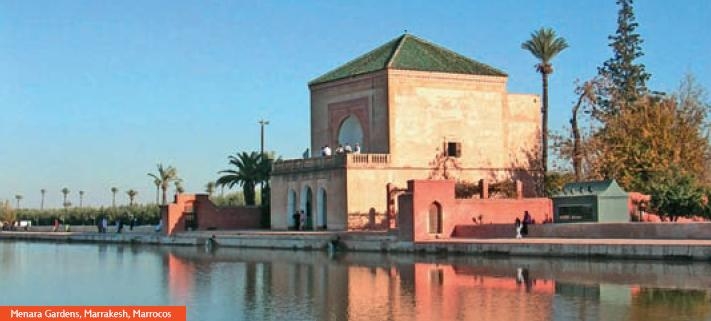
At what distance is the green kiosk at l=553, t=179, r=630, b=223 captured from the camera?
29.6m

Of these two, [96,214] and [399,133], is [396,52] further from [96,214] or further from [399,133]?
[96,214]

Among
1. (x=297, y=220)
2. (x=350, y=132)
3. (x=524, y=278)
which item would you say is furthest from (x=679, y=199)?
(x=297, y=220)

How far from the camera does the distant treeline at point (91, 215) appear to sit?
68250 millimetres

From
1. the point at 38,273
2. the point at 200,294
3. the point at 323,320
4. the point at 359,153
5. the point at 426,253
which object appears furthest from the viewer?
the point at 359,153

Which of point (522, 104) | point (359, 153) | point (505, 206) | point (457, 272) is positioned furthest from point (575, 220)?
point (522, 104)

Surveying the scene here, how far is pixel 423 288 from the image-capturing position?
64.1ft

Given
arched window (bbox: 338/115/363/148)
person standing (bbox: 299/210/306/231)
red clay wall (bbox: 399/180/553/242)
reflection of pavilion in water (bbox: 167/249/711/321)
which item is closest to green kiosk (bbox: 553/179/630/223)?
red clay wall (bbox: 399/180/553/242)

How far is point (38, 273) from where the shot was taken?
1059 inches

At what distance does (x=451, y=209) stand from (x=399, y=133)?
8902 mm

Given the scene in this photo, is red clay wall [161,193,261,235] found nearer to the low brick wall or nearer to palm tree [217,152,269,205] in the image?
palm tree [217,152,269,205]

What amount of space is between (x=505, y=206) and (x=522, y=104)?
36.9 feet

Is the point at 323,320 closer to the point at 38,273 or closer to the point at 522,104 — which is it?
the point at 38,273
